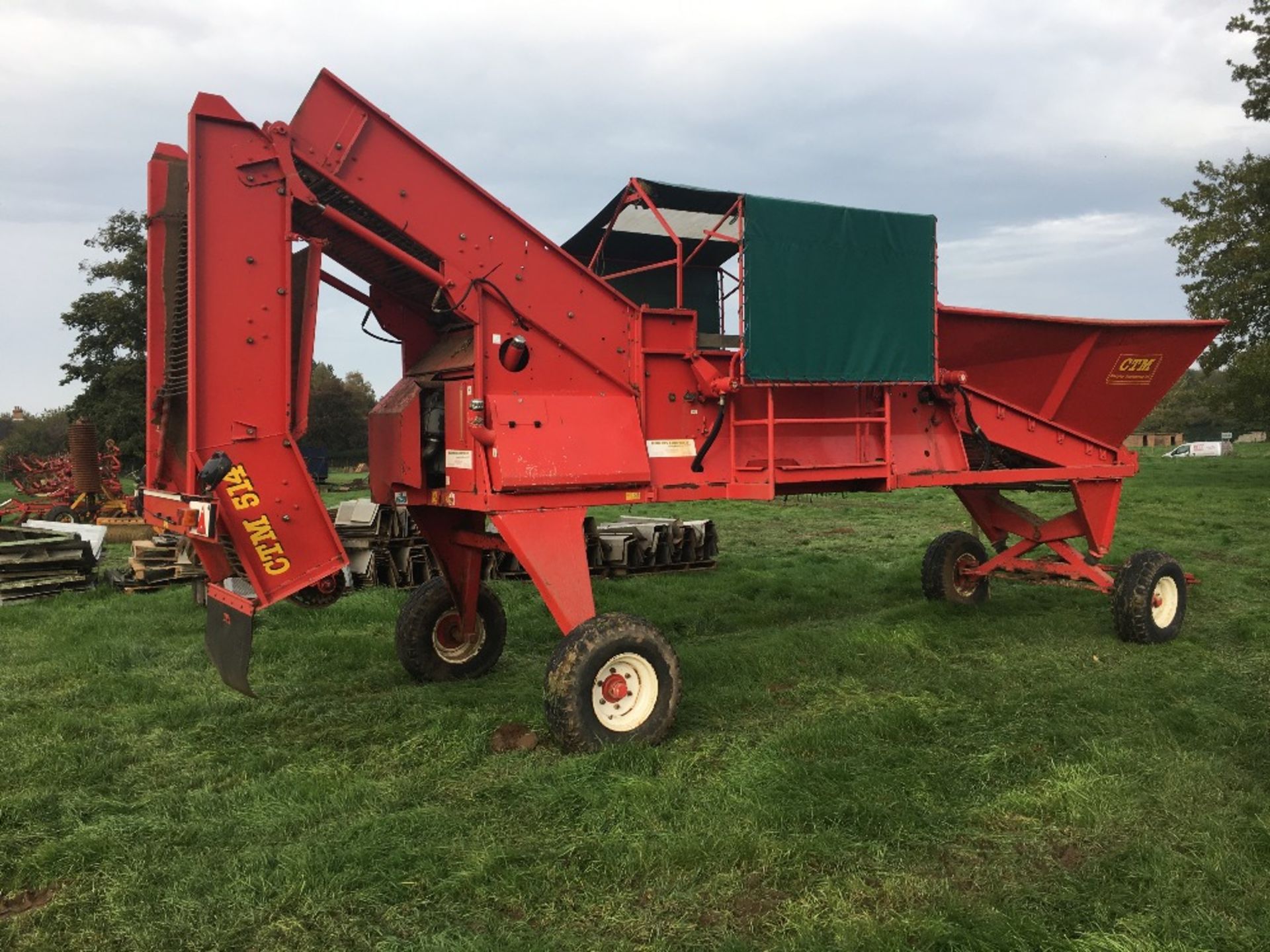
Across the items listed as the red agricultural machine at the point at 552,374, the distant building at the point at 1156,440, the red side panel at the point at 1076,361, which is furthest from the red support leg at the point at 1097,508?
the distant building at the point at 1156,440

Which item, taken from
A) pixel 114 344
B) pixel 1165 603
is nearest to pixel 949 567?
pixel 1165 603

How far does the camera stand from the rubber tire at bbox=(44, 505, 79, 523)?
16781mm

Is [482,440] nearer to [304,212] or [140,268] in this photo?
[304,212]

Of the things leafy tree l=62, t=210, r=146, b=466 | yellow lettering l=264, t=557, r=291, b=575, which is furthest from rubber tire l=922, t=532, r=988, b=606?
leafy tree l=62, t=210, r=146, b=466

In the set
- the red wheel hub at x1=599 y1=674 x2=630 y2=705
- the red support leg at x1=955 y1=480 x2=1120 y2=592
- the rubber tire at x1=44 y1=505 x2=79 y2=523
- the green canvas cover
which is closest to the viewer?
the red wheel hub at x1=599 y1=674 x2=630 y2=705

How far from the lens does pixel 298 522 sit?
483cm

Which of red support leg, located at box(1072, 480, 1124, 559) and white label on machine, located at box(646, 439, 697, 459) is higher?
white label on machine, located at box(646, 439, 697, 459)

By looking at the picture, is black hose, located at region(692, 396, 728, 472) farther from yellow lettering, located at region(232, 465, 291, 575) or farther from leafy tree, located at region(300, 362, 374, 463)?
leafy tree, located at region(300, 362, 374, 463)

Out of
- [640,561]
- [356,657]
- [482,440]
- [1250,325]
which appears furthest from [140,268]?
[1250,325]

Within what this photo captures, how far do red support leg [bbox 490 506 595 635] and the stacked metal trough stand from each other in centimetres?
475

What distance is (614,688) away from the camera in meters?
5.02

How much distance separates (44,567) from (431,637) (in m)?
7.03

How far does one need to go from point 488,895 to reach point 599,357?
3302 mm

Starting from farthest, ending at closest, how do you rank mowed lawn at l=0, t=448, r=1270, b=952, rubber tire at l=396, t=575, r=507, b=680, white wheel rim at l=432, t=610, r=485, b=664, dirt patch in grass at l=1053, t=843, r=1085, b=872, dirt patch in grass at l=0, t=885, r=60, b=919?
1. white wheel rim at l=432, t=610, r=485, b=664
2. rubber tire at l=396, t=575, r=507, b=680
3. dirt patch in grass at l=1053, t=843, r=1085, b=872
4. dirt patch in grass at l=0, t=885, r=60, b=919
5. mowed lawn at l=0, t=448, r=1270, b=952
